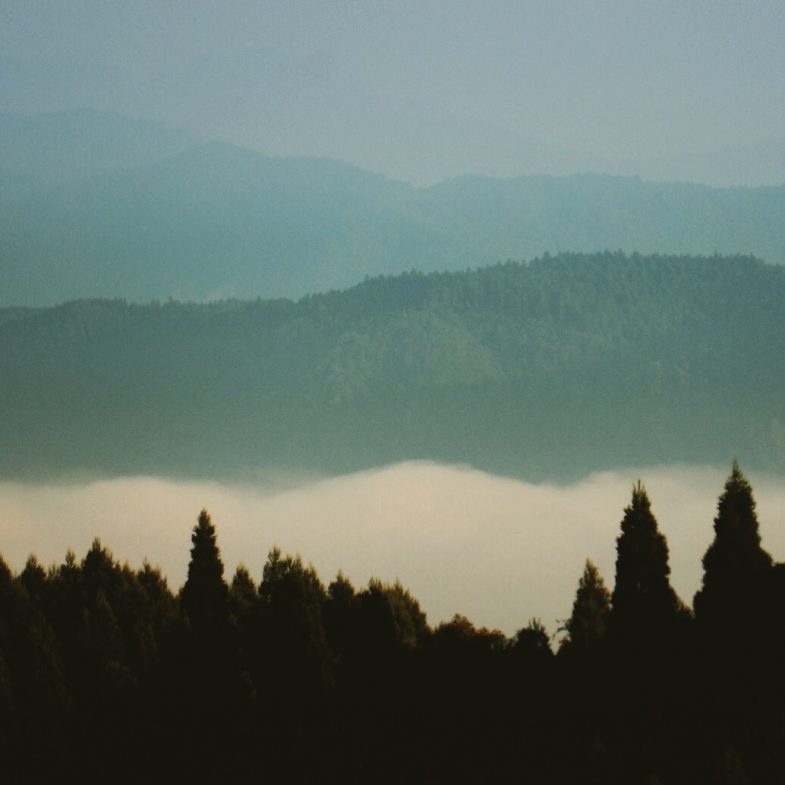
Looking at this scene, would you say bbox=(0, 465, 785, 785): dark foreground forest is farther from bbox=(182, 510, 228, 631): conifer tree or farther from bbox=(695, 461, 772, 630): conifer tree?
bbox=(182, 510, 228, 631): conifer tree

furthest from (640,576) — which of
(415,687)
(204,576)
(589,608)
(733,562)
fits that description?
(204,576)

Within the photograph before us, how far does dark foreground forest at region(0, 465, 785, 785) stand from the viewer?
111ft

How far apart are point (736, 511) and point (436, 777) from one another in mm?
14778

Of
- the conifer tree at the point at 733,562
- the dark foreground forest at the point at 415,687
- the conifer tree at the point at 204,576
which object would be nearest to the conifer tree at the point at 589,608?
the dark foreground forest at the point at 415,687

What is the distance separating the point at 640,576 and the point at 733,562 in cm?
344

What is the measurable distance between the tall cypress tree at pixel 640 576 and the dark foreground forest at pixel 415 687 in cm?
6

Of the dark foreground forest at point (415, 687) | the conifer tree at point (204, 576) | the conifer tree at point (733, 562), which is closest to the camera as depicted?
the dark foreground forest at point (415, 687)

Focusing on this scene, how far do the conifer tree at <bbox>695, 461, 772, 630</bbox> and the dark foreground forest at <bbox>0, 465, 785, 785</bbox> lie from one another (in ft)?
0.21

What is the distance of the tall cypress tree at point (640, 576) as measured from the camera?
43.6 m

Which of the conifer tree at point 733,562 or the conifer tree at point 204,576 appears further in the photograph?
the conifer tree at point 204,576

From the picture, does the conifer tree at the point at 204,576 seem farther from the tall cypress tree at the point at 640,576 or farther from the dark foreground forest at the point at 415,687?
the tall cypress tree at the point at 640,576

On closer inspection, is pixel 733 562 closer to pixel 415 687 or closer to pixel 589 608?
pixel 589 608

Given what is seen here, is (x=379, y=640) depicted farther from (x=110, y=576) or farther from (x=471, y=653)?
(x=110, y=576)

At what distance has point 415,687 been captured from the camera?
4306 cm
